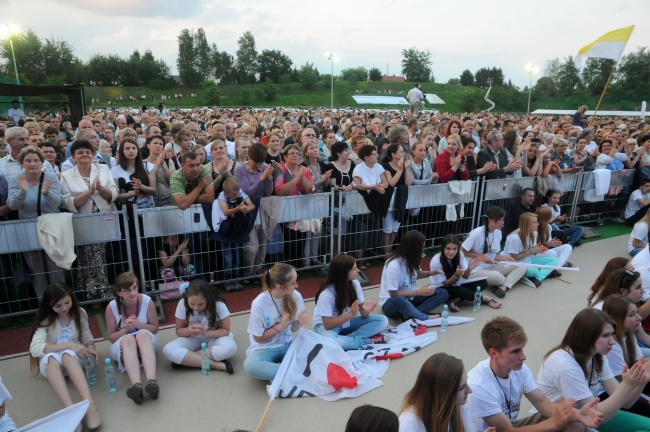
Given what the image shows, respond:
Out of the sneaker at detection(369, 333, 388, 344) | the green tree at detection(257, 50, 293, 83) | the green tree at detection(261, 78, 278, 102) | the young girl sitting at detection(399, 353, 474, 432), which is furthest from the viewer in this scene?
the green tree at detection(257, 50, 293, 83)

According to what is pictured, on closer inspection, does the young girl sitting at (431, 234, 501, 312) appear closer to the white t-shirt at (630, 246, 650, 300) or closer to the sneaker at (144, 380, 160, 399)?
the white t-shirt at (630, 246, 650, 300)

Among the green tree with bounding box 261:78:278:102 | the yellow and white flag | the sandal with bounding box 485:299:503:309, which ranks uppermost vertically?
the green tree with bounding box 261:78:278:102

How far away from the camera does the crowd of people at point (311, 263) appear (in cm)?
296

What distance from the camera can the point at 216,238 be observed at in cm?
571

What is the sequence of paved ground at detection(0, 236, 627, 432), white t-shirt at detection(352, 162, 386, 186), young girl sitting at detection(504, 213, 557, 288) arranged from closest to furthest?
paved ground at detection(0, 236, 627, 432) → young girl sitting at detection(504, 213, 557, 288) → white t-shirt at detection(352, 162, 386, 186)

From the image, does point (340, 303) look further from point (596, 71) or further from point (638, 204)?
point (596, 71)

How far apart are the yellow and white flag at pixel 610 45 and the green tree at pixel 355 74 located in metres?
77.3

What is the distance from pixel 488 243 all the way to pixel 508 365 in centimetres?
352

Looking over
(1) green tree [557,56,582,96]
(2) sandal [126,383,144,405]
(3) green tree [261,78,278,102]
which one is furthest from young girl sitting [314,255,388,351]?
(1) green tree [557,56,582,96]

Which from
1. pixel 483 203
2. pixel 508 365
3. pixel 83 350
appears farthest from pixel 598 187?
pixel 83 350

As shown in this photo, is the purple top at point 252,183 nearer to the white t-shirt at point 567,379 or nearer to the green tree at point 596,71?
the white t-shirt at point 567,379

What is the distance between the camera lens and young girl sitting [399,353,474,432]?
7.80 feet

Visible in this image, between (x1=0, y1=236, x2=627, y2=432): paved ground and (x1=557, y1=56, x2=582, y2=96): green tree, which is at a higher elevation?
(x1=557, y1=56, x2=582, y2=96): green tree

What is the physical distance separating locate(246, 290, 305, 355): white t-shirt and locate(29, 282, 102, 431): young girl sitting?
142cm
